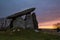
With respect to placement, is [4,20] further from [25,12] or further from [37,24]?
[37,24]

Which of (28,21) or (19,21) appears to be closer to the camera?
(19,21)

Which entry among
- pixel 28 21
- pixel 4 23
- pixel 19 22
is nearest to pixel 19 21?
pixel 19 22

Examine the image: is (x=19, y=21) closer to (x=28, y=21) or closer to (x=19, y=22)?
(x=19, y=22)

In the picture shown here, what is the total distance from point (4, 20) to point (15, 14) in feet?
6.54

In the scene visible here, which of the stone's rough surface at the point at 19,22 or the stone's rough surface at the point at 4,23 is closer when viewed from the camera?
the stone's rough surface at the point at 19,22

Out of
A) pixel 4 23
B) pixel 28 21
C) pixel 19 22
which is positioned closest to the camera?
pixel 4 23

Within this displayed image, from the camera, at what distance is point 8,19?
19.0m

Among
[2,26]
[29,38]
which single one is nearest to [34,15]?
[2,26]

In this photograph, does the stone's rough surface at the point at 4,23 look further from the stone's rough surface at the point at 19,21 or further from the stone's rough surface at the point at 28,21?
the stone's rough surface at the point at 28,21

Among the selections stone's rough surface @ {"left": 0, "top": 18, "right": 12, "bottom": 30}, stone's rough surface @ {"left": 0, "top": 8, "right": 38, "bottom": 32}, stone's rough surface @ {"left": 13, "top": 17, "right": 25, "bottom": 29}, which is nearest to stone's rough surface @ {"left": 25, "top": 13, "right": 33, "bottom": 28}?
stone's rough surface @ {"left": 0, "top": 8, "right": 38, "bottom": 32}

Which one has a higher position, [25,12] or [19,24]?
[25,12]

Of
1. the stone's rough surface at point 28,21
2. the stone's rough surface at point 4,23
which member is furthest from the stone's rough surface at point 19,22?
the stone's rough surface at point 4,23

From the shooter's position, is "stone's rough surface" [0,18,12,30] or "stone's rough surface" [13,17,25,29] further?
"stone's rough surface" [0,18,12,30]

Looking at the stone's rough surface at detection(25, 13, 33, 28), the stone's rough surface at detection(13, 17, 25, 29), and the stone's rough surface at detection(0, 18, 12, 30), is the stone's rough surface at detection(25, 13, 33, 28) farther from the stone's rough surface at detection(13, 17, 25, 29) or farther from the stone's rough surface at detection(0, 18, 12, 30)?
the stone's rough surface at detection(0, 18, 12, 30)
